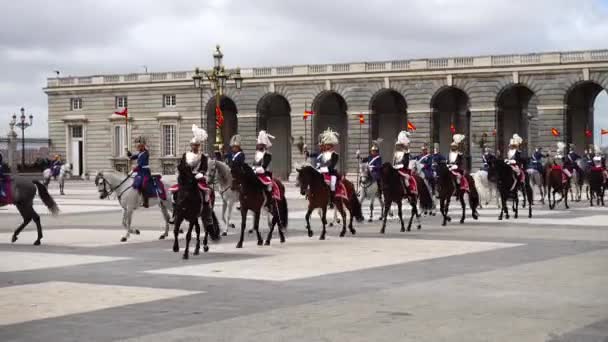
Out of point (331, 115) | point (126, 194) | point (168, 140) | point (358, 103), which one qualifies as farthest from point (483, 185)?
point (168, 140)

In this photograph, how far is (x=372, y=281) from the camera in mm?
13078

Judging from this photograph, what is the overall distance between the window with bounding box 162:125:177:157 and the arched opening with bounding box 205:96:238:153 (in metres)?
2.58

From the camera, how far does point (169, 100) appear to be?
73.1 meters

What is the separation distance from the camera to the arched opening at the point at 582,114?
63906 millimetres

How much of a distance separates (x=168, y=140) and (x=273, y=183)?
5424 centimetres

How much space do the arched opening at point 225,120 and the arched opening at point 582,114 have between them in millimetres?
23282

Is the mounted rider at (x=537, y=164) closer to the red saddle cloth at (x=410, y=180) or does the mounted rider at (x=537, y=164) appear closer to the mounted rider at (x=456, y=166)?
the mounted rider at (x=456, y=166)

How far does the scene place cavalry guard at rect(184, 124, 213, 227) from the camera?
57.7 feet

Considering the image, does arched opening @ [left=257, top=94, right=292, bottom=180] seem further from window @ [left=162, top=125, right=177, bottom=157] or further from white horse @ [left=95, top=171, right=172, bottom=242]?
white horse @ [left=95, top=171, right=172, bottom=242]

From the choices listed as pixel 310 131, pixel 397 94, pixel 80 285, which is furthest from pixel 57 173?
pixel 80 285

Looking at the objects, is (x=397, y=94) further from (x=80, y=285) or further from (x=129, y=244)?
(x=80, y=285)

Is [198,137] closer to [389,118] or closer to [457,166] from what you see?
[457,166]

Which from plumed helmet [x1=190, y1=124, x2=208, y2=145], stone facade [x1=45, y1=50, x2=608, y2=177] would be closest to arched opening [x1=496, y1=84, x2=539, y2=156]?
stone facade [x1=45, y1=50, x2=608, y2=177]

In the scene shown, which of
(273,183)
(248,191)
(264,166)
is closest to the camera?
(248,191)
